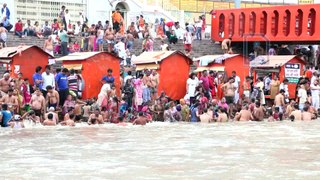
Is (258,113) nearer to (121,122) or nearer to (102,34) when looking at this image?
(121,122)

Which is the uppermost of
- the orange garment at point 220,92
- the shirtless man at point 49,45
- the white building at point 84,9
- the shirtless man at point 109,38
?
the white building at point 84,9

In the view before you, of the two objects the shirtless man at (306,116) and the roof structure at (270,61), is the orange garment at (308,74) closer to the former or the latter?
the roof structure at (270,61)

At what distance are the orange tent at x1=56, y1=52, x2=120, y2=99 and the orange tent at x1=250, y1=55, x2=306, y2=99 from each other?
5.70m

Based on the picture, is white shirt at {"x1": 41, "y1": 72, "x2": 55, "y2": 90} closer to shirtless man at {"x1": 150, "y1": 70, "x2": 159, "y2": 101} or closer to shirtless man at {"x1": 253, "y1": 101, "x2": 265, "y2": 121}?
shirtless man at {"x1": 150, "y1": 70, "x2": 159, "y2": 101}

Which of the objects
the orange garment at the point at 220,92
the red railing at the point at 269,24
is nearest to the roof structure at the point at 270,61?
the orange garment at the point at 220,92

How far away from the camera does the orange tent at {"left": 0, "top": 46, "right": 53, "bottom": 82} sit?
2330cm

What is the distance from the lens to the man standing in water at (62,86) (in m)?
23.0

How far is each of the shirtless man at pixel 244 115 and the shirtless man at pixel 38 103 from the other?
594cm

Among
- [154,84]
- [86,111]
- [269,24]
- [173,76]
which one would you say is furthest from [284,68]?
[86,111]

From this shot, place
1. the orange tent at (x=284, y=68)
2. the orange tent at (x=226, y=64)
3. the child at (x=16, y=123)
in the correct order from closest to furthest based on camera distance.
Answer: the child at (x=16, y=123) < the orange tent at (x=226, y=64) < the orange tent at (x=284, y=68)

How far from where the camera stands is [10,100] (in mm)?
21516

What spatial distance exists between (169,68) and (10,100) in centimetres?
643

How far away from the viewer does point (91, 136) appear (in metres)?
19.6

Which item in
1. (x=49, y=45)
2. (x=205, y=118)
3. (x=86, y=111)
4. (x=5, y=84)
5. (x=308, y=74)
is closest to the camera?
(x=5, y=84)
